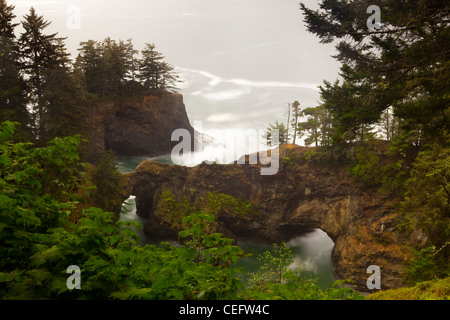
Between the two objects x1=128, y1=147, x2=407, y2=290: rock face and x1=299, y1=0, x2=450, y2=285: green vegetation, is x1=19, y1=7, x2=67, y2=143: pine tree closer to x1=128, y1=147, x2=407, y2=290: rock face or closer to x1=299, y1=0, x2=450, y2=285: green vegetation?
x1=128, y1=147, x2=407, y2=290: rock face

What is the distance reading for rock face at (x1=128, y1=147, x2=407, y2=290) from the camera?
76.6 ft

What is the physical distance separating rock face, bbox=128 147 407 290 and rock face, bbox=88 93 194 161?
48.7ft

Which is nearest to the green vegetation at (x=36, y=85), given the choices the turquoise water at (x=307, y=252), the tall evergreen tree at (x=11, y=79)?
the tall evergreen tree at (x=11, y=79)

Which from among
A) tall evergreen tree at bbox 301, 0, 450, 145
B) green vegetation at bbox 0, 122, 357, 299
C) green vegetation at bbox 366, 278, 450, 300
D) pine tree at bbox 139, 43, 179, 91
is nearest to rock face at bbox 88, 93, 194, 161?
pine tree at bbox 139, 43, 179, 91

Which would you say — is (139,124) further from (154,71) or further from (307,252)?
(307,252)

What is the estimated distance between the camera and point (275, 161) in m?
29.7

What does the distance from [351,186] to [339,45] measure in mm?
16709

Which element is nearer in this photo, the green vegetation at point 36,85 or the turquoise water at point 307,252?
the green vegetation at point 36,85

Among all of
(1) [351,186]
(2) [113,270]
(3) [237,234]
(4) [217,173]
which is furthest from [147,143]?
(2) [113,270]

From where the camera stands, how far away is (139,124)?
44688 mm

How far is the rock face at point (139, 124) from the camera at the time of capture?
4178 centimetres

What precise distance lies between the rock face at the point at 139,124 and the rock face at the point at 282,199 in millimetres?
14834

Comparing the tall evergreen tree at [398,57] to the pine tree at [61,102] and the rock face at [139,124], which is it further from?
the rock face at [139,124]
